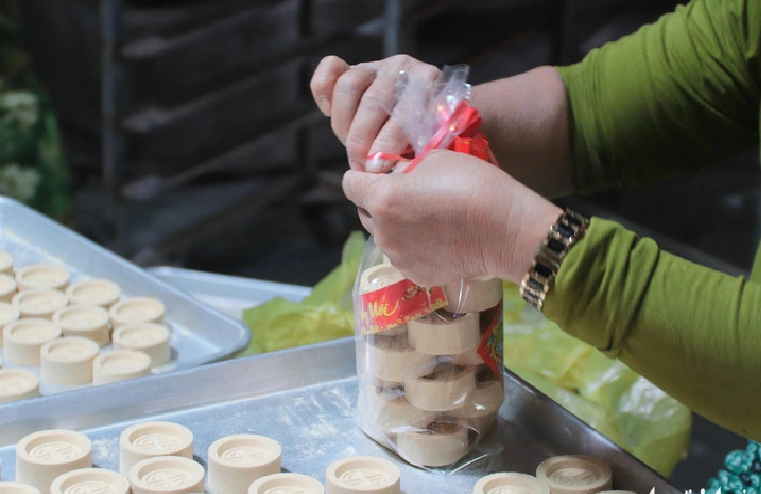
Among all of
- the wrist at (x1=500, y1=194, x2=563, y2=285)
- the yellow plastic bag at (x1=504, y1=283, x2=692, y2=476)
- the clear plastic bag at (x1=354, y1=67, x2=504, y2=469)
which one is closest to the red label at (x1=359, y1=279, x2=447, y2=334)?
the clear plastic bag at (x1=354, y1=67, x2=504, y2=469)

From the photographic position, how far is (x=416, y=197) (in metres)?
0.93

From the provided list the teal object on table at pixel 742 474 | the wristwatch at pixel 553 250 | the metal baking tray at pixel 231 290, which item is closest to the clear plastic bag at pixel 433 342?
the wristwatch at pixel 553 250

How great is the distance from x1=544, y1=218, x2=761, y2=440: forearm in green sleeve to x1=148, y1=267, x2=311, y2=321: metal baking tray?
2.83 feet

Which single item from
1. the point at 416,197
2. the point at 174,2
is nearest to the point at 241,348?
the point at 416,197

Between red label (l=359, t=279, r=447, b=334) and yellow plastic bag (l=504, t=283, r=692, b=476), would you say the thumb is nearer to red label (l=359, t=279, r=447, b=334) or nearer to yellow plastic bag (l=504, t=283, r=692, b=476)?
red label (l=359, t=279, r=447, b=334)

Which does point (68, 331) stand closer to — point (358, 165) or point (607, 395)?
point (358, 165)

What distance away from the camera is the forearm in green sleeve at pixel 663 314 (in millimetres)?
883

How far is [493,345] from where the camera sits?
1033mm

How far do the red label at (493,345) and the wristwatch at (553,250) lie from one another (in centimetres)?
14

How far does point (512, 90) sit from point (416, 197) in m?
0.46

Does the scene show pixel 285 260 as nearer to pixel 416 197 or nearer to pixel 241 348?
pixel 241 348

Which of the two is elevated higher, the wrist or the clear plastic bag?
the wrist

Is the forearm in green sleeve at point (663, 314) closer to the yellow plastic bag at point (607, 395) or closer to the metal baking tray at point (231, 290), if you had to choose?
the yellow plastic bag at point (607, 395)

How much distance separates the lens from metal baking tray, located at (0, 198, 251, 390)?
1.46 meters
